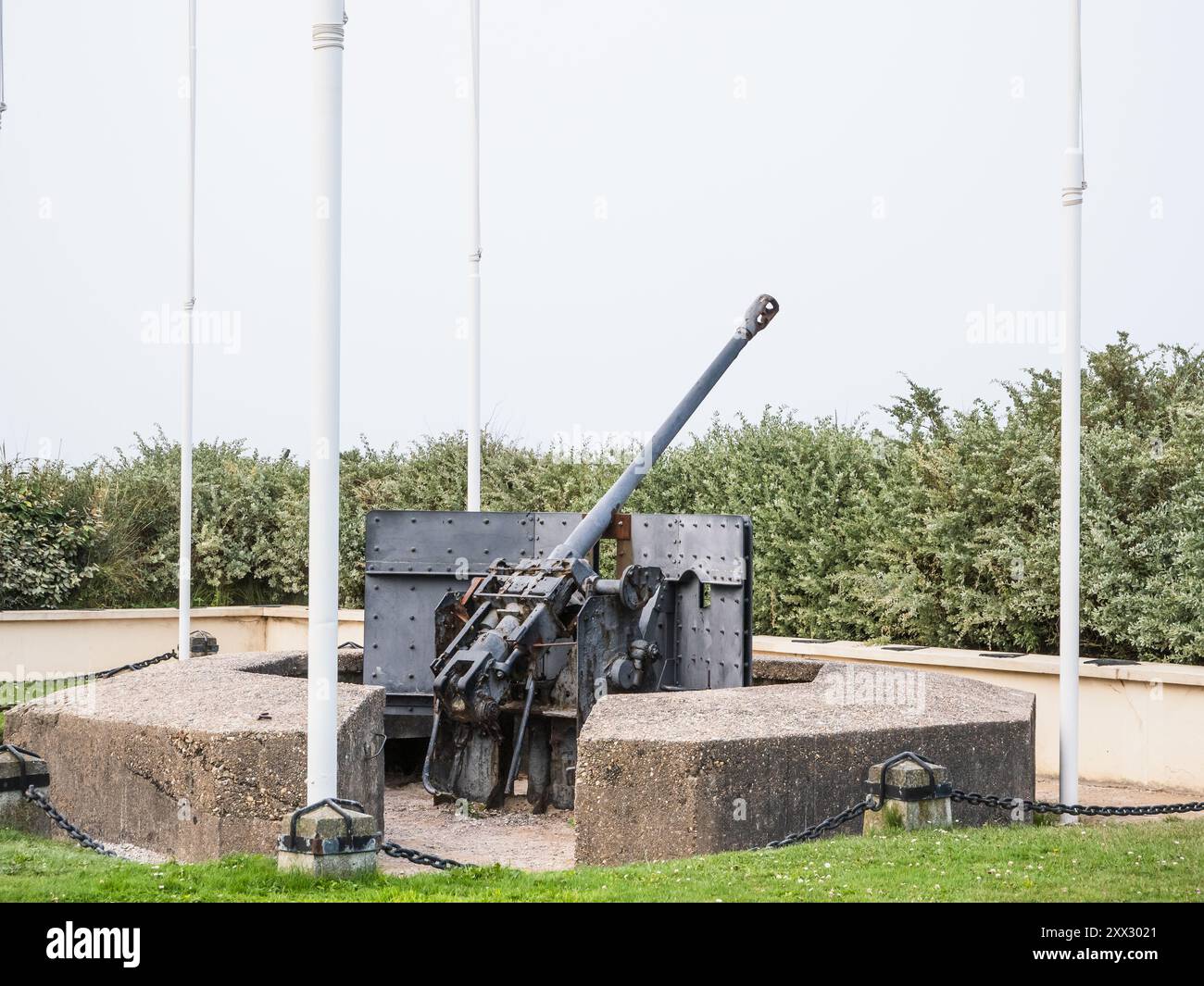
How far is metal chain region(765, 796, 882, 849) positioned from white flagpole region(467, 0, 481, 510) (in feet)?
19.3

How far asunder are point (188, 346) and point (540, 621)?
21.4 feet

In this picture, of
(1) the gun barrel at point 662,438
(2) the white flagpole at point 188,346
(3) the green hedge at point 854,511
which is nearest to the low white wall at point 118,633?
(3) the green hedge at point 854,511

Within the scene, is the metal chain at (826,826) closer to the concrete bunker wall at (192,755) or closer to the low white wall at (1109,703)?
the concrete bunker wall at (192,755)

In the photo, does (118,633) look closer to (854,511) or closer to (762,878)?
(854,511)

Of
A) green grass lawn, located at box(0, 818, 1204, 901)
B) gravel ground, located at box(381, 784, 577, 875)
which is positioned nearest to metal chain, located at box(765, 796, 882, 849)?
green grass lawn, located at box(0, 818, 1204, 901)

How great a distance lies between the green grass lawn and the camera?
216 inches

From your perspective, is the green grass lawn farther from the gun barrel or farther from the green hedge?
the green hedge

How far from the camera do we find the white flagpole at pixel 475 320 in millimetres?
12297

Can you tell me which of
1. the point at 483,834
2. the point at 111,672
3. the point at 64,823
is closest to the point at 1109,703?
the point at 483,834

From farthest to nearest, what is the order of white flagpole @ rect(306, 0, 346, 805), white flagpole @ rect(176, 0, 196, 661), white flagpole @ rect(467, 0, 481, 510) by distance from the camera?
white flagpole @ rect(176, 0, 196, 661) < white flagpole @ rect(467, 0, 481, 510) < white flagpole @ rect(306, 0, 346, 805)

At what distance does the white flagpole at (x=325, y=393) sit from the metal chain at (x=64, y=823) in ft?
4.54

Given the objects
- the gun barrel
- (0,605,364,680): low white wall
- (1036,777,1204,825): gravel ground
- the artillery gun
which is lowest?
(1036,777,1204,825): gravel ground

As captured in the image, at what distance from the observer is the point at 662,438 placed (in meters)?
10.2
